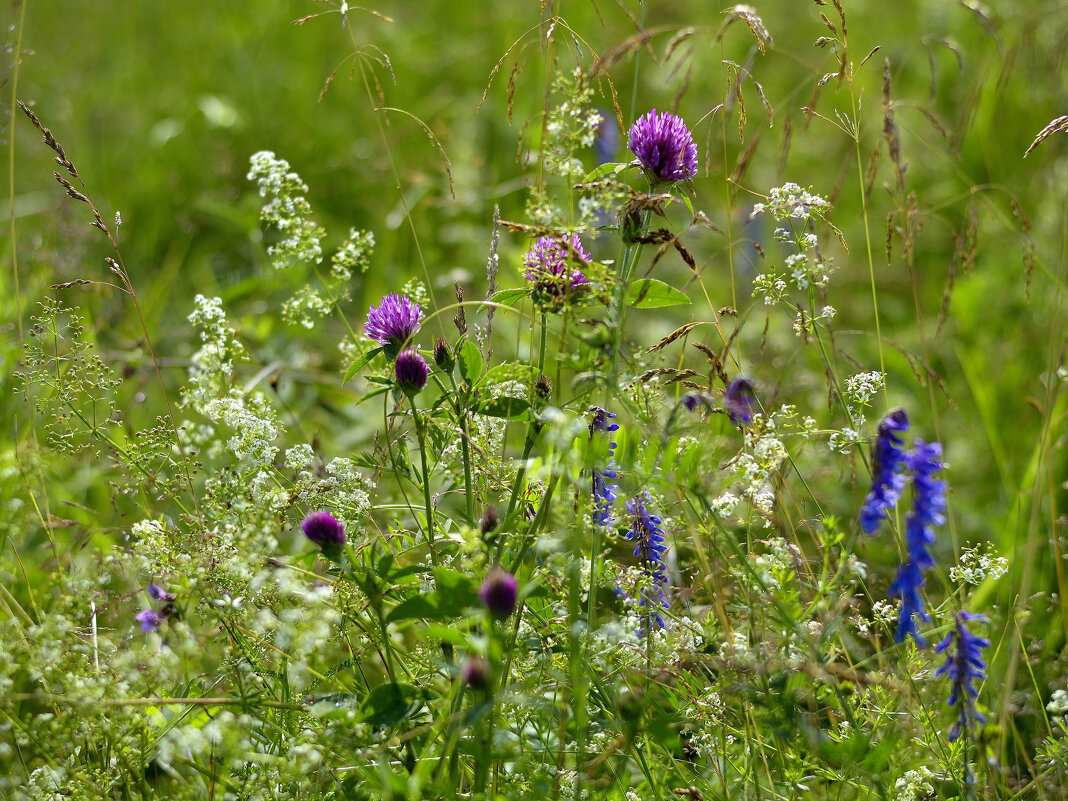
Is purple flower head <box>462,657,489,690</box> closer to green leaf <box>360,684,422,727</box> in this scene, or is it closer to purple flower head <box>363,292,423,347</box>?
green leaf <box>360,684,422,727</box>

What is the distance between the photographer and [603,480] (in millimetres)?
1121

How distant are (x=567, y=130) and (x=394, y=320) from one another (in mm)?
282

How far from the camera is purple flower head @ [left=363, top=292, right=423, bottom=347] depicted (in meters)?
1.08

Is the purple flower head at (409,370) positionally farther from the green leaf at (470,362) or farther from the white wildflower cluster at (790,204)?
the white wildflower cluster at (790,204)

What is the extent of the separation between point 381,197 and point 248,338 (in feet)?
2.64

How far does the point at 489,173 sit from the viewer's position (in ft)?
10.0

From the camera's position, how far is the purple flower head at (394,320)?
108cm

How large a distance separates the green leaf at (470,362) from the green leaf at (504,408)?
0.03 m

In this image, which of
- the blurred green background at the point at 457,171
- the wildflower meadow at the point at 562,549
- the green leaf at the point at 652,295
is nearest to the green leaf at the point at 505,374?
the wildflower meadow at the point at 562,549

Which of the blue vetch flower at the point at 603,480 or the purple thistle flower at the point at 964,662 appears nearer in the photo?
the purple thistle flower at the point at 964,662

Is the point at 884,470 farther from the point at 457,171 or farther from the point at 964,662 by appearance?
the point at 457,171

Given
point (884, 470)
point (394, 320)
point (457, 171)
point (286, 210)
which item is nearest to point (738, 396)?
point (884, 470)

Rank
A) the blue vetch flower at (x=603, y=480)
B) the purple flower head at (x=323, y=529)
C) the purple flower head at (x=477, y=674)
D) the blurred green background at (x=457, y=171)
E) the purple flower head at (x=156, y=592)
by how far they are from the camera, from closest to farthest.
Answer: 1. the purple flower head at (x=477, y=674)
2. the purple flower head at (x=323, y=529)
3. the blue vetch flower at (x=603, y=480)
4. the purple flower head at (x=156, y=592)
5. the blurred green background at (x=457, y=171)

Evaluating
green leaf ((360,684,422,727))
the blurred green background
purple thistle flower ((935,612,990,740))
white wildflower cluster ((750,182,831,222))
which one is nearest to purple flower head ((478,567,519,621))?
green leaf ((360,684,422,727))
